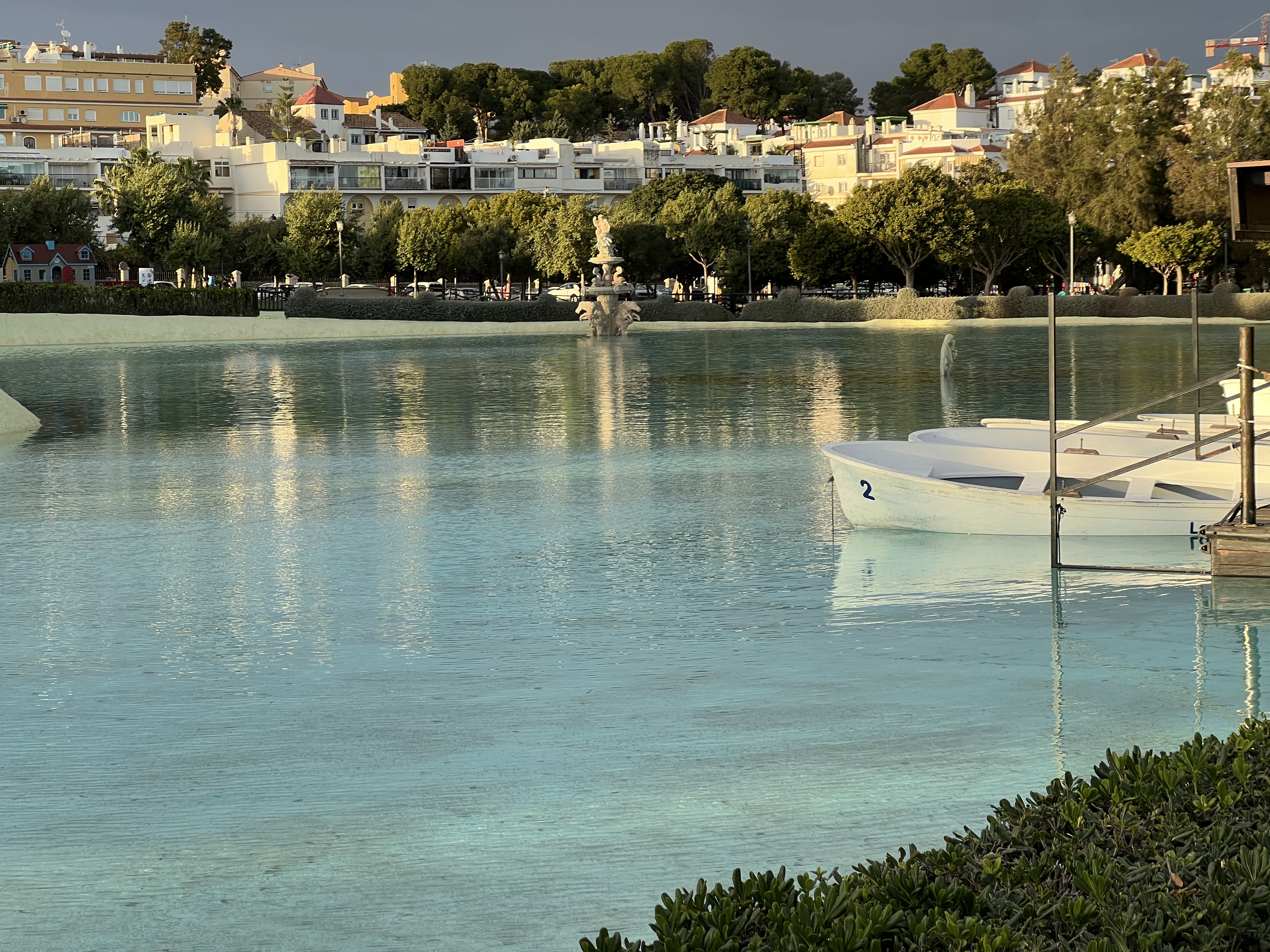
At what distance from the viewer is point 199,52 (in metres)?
163

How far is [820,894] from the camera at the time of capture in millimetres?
3969

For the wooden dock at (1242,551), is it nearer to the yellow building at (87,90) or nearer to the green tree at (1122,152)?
the green tree at (1122,152)

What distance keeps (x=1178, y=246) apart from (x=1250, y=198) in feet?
218

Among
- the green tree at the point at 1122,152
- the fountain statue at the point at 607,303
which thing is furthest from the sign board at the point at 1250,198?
the green tree at the point at 1122,152

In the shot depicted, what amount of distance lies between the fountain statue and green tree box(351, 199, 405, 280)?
92.6ft

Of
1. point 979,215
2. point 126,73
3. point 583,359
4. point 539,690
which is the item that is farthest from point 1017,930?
point 126,73

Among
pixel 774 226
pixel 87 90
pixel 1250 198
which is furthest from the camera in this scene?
pixel 87 90

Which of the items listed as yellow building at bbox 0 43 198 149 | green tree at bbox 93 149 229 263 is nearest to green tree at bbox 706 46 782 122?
yellow building at bbox 0 43 198 149

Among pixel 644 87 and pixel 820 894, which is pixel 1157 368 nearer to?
pixel 820 894

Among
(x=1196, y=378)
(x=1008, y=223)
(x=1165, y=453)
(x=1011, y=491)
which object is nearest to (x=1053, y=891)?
(x=1165, y=453)

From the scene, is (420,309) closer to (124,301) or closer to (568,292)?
(124,301)

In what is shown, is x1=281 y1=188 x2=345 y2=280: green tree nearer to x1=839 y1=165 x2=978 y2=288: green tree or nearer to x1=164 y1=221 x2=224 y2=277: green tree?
x1=164 y1=221 x2=224 y2=277: green tree

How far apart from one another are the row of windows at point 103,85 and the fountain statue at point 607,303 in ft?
327

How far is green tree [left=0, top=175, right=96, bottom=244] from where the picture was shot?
283ft
